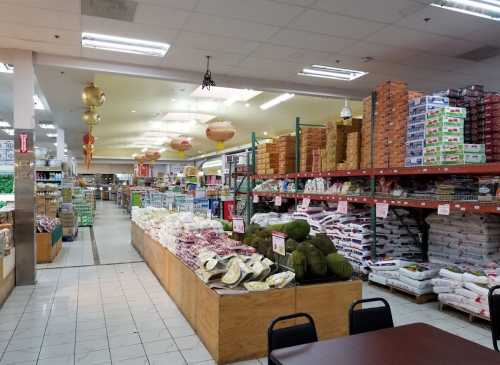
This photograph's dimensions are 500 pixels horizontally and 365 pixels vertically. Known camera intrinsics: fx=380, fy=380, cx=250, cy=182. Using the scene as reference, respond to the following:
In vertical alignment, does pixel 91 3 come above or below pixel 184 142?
above

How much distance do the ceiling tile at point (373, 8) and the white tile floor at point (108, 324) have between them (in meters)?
3.58

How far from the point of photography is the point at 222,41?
219 inches

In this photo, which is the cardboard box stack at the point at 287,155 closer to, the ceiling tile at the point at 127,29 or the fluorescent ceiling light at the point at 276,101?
the fluorescent ceiling light at the point at 276,101

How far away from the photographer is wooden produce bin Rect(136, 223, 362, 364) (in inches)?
122

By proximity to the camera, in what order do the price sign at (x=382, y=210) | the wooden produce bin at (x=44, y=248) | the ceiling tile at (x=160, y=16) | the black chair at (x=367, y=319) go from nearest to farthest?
the black chair at (x=367, y=319) → the ceiling tile at (x=160, y=16) → the price sign at (x=382, y=210) → the wooden produce bin at (x=44, y=248)

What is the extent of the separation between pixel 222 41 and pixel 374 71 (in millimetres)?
3044

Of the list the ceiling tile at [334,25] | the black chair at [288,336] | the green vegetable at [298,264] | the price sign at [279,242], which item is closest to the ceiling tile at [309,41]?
the ceiling tile at [334,25]

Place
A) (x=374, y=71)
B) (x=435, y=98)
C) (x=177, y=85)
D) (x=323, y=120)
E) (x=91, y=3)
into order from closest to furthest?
(x=91, y=3)
(x=435, y=98)
(x=374, y=71)
(x=177, y=85)
(x=323, y=120)

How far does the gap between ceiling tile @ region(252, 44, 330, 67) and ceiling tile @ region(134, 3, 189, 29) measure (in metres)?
1.43

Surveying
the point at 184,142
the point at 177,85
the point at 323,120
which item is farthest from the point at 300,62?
the point at 323,120

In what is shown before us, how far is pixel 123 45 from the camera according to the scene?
5.73 m

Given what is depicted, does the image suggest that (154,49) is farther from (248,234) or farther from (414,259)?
(414,259)

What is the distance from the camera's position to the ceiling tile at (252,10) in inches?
173

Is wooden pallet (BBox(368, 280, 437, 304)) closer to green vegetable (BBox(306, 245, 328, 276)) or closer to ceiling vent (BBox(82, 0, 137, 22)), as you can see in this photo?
green vegetable (BBox(306, 245, 328, 276))
